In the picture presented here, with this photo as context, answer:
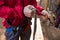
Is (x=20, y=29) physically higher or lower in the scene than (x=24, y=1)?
lower

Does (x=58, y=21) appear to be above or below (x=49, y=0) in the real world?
below

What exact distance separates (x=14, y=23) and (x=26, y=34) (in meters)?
0.10

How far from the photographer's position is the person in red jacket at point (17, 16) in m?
0.65

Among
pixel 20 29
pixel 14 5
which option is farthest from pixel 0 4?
pixel 20 29

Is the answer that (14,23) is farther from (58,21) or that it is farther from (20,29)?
(58,21)

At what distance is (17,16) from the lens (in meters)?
0.66

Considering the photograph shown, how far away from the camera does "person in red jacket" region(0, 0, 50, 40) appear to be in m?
0.65

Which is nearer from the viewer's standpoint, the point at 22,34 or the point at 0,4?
the point at 0,4

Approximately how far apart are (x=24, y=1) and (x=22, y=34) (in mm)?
163

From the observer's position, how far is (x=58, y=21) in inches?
26.7

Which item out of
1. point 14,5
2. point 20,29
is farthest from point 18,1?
point 20,29

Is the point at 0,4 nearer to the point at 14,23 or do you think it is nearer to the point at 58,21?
the point at 14,23

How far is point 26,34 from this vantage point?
793mm

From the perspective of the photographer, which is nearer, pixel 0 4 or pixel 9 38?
pixel 0 4
